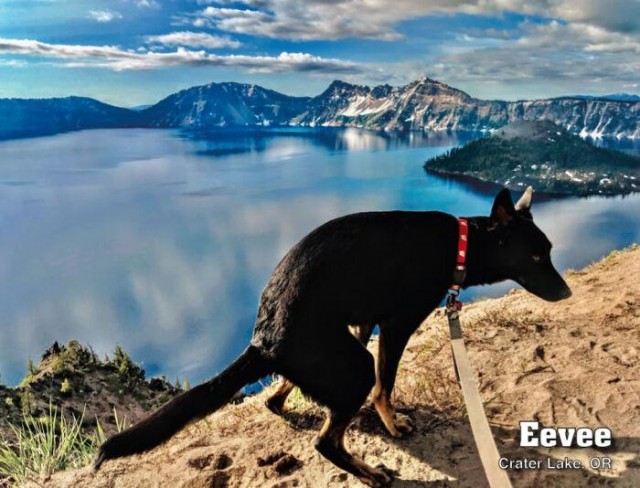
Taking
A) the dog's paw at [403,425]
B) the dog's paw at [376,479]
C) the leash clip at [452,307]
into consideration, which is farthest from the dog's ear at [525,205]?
the dog's paw at [376,479]

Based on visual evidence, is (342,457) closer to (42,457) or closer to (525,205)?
(525,205)

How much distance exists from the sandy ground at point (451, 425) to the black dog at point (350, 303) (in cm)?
45

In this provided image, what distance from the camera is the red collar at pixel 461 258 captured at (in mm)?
4652

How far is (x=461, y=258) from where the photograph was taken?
4652 mm

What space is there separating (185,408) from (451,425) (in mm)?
2828

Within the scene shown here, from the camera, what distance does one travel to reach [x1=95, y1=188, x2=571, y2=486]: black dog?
405 centimetres

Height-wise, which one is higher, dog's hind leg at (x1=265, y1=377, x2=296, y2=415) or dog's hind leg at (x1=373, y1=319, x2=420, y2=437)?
dog's hind leg at (x1=373, y1=319, x2=420, y2=437)

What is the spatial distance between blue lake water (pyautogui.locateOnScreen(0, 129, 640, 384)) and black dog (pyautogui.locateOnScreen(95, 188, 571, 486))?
287ft

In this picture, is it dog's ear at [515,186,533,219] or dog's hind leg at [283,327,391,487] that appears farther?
dog's ear at [515,186,533,219]

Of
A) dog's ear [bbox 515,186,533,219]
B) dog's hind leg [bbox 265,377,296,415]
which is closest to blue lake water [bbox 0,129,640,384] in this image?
dog's hind leg [bbox 265,377,296,415]

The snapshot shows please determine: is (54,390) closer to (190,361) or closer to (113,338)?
(190,361)

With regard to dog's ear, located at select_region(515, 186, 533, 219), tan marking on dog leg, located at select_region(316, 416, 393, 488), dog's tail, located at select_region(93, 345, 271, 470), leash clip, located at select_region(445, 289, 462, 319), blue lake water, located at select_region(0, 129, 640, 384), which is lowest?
blue lake water, located at select_region(0, 129, 640, 384)

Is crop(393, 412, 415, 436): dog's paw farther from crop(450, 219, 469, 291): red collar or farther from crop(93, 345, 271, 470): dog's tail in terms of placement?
crop(93, 345, 271, 470): dog's tail

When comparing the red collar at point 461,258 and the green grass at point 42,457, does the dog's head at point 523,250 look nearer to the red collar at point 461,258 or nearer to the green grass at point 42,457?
the red collar at point 461,258
